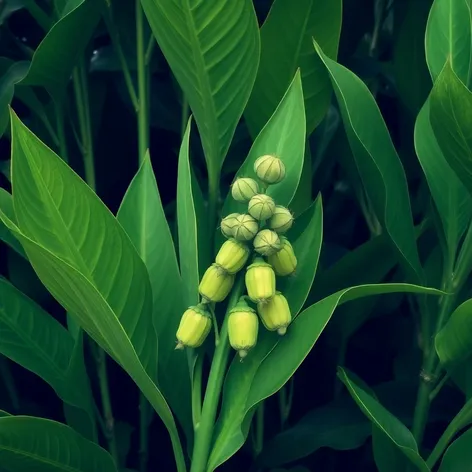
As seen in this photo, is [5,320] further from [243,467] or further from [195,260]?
[243,467]

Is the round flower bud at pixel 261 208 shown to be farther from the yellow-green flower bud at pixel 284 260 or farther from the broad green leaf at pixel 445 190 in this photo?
the broad green leaf at pixel 445 190

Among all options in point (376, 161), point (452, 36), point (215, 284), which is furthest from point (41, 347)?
point (452, 36)

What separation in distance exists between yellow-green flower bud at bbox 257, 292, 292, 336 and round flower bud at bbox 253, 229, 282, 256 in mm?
38

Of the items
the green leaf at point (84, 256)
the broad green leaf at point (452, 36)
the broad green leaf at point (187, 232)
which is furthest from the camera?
the broad green leaf at point (452, 36)

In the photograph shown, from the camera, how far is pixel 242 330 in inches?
23.9

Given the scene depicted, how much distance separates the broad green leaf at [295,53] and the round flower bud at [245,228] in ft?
0.77

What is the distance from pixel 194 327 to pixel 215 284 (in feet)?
0.13

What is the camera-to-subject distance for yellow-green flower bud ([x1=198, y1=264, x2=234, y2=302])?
2.03 ft

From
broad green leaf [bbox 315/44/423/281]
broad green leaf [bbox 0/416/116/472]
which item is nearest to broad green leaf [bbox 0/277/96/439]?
broad green leaf [bbox 0/416/116/472]

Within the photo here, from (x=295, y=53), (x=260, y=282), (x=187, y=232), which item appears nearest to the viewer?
(x=260, y=282)

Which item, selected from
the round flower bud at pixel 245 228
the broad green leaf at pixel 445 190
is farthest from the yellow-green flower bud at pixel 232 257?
the broad green leaf at pixel 445 190

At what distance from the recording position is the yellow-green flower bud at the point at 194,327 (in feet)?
2.07

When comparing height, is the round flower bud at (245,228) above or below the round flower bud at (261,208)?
below

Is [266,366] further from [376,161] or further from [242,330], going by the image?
[376,161]
